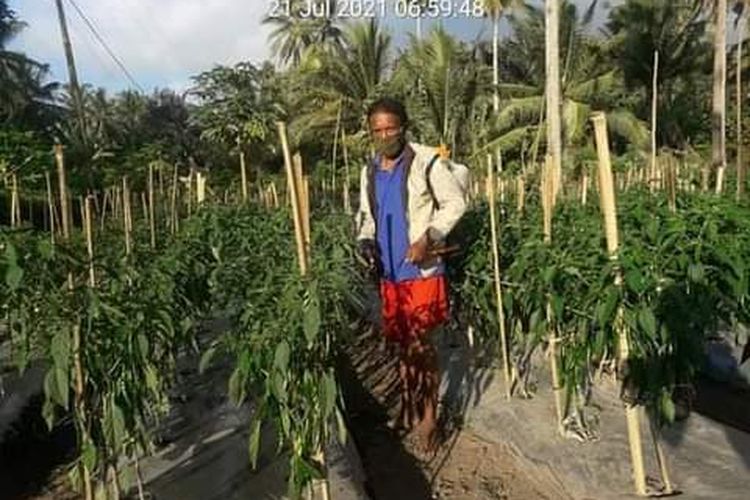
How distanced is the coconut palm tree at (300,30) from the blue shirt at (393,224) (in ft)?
107

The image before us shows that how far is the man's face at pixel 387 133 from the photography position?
377 centimetres

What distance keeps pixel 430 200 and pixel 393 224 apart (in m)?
0.20

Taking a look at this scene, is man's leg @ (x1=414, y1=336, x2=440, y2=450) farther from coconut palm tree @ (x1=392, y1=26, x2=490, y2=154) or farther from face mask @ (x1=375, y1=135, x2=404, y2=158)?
coconut palm tree @ (x1=392, y1=26, x2=490, y2=154)

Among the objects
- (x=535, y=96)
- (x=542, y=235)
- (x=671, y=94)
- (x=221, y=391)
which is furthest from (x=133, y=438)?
(x=671, y=94)

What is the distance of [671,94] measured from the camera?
25219 mm

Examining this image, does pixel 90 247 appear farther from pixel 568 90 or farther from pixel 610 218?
pixel 568 90

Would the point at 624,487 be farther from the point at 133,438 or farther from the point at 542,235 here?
the point at 133,438

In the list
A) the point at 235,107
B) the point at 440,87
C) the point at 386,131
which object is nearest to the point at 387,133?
the point at 386,131

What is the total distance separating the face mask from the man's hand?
0.39 metres

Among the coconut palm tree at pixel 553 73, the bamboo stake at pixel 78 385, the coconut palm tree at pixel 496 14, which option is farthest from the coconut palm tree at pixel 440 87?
the bamboo stake at pixel 78 385

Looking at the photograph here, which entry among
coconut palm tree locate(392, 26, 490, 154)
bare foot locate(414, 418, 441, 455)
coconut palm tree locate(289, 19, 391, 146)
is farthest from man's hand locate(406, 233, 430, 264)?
coconut palm tree locate(289, 19, 391, 146)

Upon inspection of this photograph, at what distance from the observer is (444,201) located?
12.7 feet

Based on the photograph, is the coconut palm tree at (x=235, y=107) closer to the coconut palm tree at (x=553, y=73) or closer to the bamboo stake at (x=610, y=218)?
the coconut palm tree at (x=553, y=73)

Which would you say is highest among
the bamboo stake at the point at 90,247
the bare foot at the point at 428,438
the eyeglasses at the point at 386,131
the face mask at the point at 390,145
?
the eyeglasses at the point at 386,131
